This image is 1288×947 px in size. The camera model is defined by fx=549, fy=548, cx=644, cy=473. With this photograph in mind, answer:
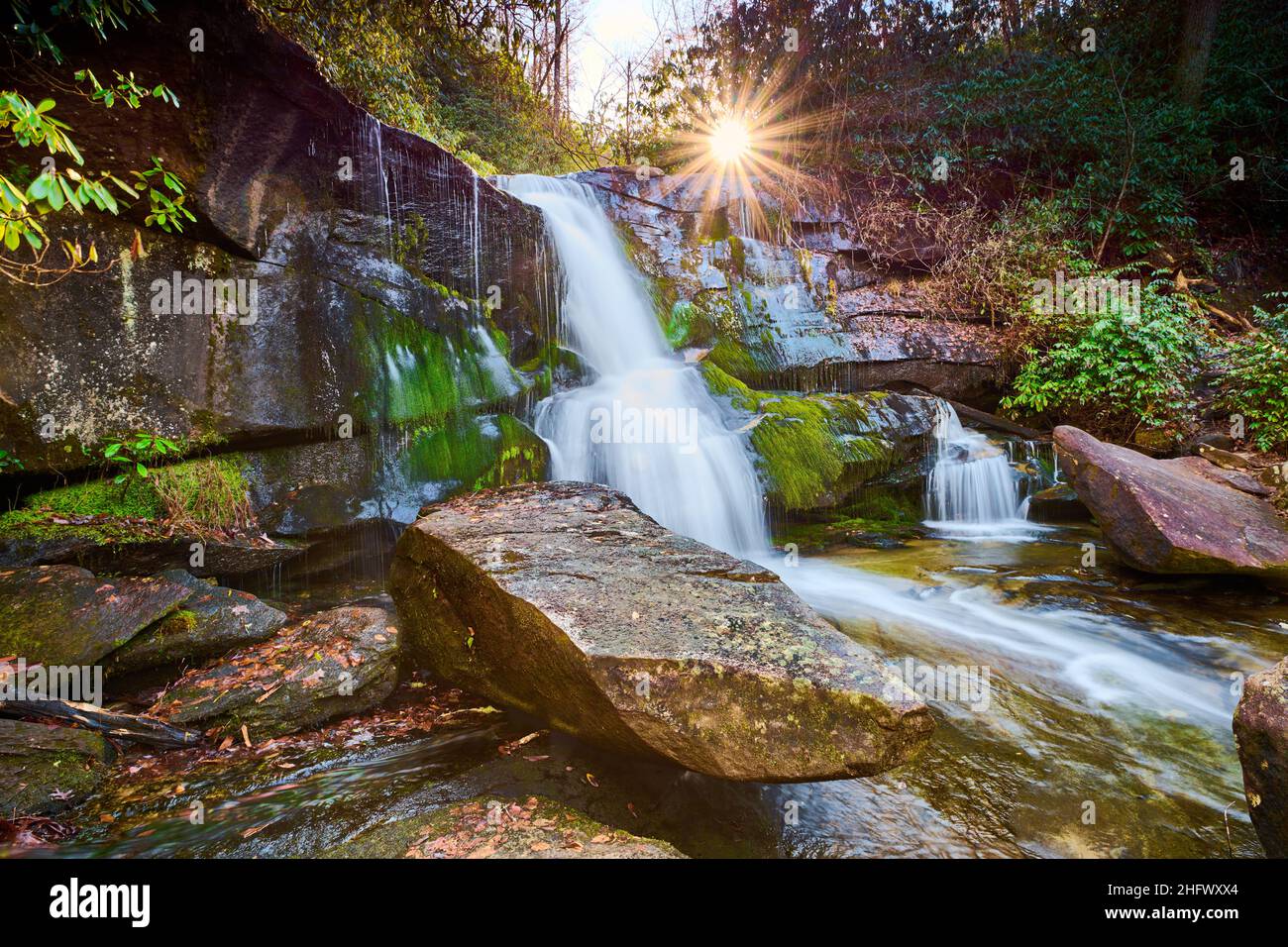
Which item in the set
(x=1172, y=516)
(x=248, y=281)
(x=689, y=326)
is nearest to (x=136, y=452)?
(x=248, y=281)

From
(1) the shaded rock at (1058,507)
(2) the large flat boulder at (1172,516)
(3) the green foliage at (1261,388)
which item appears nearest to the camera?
(2) the large flat boulder at (1172,516)

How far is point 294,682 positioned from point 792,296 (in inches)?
386

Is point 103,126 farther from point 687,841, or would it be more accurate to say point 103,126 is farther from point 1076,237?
point 1076,237

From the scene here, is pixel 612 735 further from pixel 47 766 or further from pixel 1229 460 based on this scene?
pixel 1229 460

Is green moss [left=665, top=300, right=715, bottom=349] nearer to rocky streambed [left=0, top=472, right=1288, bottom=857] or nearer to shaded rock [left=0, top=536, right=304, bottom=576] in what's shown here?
rocky streambed [left=0, top=472, right=1288, bottom=857]

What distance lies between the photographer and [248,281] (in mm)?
4902

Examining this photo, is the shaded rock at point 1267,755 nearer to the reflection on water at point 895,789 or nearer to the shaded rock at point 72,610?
the reflection on water at point 895,789

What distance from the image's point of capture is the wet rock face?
9820mm

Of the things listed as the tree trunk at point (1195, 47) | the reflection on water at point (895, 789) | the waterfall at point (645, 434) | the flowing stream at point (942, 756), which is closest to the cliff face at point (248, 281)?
the waterfall at point (645, 434)

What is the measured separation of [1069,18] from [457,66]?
14.5 m

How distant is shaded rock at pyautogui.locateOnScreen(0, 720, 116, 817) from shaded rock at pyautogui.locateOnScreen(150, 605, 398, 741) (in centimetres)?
43

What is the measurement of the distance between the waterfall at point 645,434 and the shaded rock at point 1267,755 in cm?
466

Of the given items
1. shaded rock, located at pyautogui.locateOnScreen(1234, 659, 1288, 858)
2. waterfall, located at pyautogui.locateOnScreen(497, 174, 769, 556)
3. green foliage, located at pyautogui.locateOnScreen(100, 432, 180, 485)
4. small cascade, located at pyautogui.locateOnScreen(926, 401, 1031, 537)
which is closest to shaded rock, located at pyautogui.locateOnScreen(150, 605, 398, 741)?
green foliage, located at pyautogui.locateOnScreen(100, 432, 180, 485)

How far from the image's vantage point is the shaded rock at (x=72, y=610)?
10.2 ft
